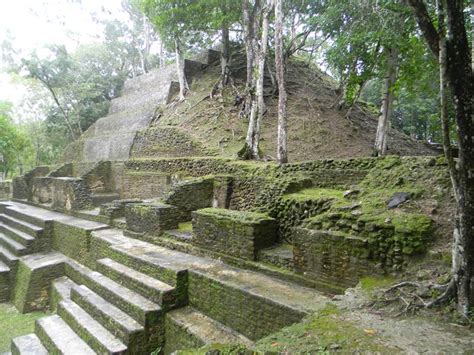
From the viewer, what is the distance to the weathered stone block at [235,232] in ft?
18.3

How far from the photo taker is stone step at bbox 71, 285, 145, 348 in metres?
4.76

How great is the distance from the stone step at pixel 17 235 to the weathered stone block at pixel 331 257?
9.24m

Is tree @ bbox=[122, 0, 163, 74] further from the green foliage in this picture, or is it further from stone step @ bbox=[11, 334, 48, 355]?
stone step @ bbox=[11, 334, 48, 355]

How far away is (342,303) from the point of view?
11.2 ft

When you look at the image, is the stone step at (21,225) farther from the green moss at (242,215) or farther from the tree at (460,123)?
the tree at (460,123)

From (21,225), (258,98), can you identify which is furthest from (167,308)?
(21,225)

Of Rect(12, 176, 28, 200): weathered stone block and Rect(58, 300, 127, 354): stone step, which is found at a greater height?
Rect(12, 176, 28, 200): weathered stone block

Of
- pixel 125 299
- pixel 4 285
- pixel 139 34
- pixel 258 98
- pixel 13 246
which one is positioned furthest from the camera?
pixel 139 34

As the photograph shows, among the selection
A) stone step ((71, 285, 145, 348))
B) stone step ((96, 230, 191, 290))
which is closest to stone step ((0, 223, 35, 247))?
stone step ((96, 230, 191, 290))

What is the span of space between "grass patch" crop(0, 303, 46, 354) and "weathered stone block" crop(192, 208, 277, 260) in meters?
4.49

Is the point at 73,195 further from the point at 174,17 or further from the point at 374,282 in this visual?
the point at 374,282

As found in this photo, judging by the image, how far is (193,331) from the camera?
15.0 ft

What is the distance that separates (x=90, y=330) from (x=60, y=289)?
3.60 meters

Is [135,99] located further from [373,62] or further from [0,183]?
[373,62]
